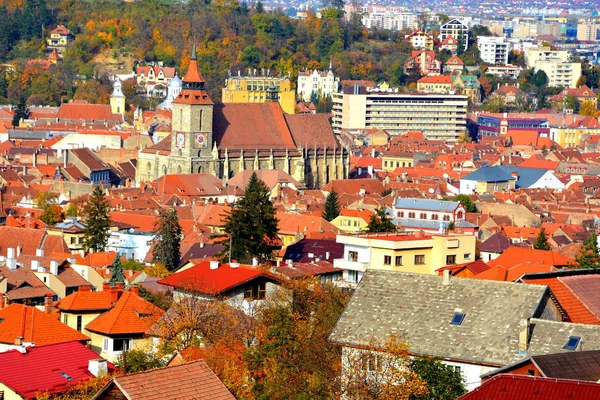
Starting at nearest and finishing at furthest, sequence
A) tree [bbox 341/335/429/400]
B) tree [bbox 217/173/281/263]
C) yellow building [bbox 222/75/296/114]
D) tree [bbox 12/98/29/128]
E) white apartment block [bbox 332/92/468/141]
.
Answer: tree [bbox 341/335/429/400] → tree [bbox 217/173/281/263] → yellow building [bbox 222/75/296/114] → tree [bbox 12/98/29/128] → white apartment block [bbox 332/92/468/141]

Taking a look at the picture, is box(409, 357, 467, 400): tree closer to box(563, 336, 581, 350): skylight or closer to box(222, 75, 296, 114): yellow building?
box(563, 336, 581, 350): skylight

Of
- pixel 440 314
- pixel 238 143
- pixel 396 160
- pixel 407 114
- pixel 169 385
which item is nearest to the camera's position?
pixel 169 385

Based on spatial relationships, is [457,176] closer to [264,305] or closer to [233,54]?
[233,54]

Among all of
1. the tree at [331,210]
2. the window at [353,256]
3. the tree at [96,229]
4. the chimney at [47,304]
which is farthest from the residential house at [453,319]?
the tree at [331,210]

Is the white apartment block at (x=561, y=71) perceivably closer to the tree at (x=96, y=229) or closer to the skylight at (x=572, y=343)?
the tree at (x=96, y=229)

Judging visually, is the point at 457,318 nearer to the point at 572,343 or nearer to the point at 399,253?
the point at 572,343

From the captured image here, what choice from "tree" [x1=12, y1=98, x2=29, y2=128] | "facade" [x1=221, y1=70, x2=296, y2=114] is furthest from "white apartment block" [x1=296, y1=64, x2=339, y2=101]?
"tree" [x1=12, y1=98, x2=29, y2=128]

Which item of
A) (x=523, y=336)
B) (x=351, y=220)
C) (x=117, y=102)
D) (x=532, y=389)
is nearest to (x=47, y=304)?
(x=523, y=336)
